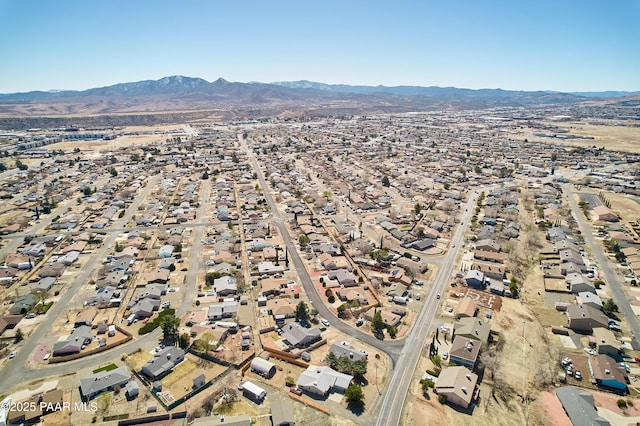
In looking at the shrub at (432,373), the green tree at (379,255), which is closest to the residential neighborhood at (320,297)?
the shrub at (432,373)

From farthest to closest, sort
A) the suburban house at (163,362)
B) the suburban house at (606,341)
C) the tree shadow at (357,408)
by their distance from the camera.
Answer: the suburban house at (606,341), the suburban house at (163,362), the tree shadow at (357,408)

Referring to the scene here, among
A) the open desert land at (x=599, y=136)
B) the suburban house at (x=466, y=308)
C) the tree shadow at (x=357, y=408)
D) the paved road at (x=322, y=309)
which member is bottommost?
the tree shadow at (x=357, y=408)

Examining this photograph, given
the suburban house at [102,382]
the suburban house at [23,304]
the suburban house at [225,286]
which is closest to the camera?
the suburban house at [102,382]

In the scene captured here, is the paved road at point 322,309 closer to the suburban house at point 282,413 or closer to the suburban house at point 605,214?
the suburban house at point 282,413

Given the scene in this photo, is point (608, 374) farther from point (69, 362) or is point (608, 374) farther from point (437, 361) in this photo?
point (69, 362)

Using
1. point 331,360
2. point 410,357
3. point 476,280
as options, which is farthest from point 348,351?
point 476,280

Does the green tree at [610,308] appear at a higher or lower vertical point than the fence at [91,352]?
higher

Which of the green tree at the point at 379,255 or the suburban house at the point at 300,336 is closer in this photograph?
the suburban house at the point at 300,336
